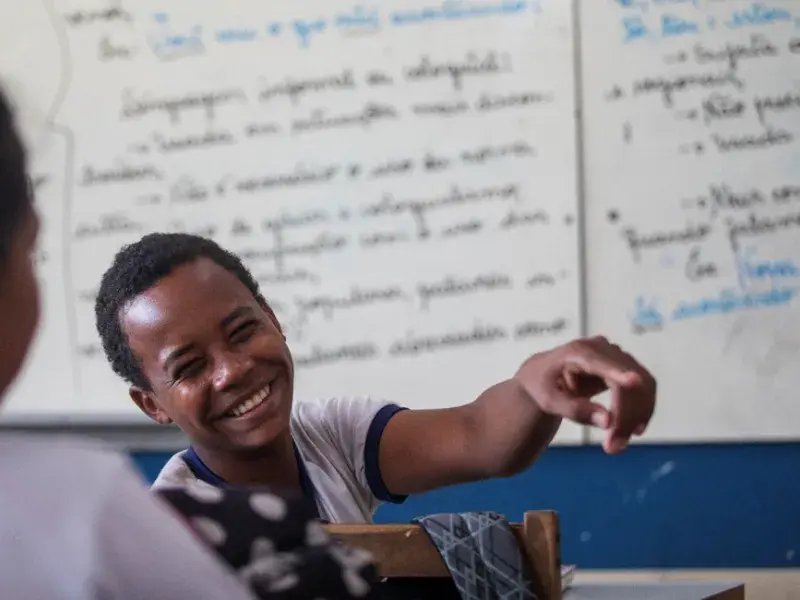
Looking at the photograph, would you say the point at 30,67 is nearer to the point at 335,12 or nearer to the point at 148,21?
the point at 148,21

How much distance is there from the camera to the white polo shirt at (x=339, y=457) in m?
1.27

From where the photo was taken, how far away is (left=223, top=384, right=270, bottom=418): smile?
3.95 feet

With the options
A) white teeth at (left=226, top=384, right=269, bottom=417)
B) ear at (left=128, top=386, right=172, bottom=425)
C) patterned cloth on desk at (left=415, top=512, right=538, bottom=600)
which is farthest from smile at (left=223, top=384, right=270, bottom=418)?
patterned cloth on desk at (left=415, top=512, right=538, bottom=600)

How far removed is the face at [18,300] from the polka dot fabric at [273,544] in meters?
0.08

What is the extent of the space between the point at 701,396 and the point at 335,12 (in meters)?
1.09

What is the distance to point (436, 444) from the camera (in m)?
1.31

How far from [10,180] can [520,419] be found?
34.5 inches

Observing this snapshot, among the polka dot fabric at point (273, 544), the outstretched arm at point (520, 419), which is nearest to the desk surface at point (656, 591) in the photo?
the outstretched arm at point (520, 419)

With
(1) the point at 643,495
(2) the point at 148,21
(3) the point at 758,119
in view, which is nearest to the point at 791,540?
(1) the point at 643,495

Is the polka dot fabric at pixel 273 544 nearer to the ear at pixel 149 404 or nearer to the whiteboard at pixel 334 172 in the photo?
the ear at pixel 149 404

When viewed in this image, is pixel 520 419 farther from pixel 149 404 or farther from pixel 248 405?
pixel 149 404

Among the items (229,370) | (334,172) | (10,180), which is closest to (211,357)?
(229,370)

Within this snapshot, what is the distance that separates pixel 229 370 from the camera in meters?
1.19

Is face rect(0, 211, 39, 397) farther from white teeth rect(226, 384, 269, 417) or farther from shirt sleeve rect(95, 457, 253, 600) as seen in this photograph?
white teeth rect(226, 384, 269, 417)
